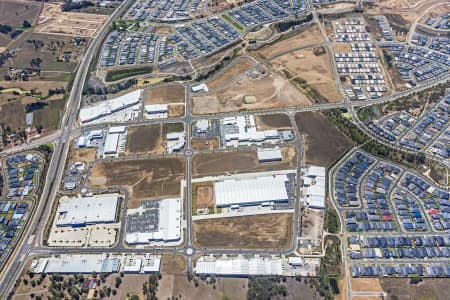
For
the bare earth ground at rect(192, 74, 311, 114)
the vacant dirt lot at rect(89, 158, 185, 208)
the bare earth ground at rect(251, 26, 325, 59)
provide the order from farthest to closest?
1. the bare earth ground at rect(251, 26, 325, 59)
2. the bare earth ground at rect(192, 74, 311, 114)
3. the vacant dirt lot at rect(89, 158, 185, 208)

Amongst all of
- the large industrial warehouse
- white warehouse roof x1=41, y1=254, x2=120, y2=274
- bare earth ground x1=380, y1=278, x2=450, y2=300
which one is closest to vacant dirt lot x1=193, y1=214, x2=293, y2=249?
the large industrial warehouse

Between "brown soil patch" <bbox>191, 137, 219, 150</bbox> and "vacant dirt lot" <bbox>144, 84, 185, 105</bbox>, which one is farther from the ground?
"vacant dirt lot" <bbox>144, 84, 185, 105</bbox>

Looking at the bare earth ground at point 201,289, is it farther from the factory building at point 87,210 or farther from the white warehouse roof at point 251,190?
the factory building at point 87,210

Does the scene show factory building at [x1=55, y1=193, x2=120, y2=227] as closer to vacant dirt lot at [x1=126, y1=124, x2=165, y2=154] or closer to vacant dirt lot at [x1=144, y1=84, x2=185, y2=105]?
vacant dirt lot at [x1=126, y1=124, x2=165, y2=154]

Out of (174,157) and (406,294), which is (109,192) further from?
(406,294)

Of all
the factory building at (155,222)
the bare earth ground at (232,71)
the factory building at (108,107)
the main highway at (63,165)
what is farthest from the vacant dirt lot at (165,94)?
the factory building at (155,222)

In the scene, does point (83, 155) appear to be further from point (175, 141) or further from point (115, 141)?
point (175, 141)

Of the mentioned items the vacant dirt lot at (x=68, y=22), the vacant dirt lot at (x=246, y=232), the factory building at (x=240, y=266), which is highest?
the vacant dirt lot at (x=68, y=22)
